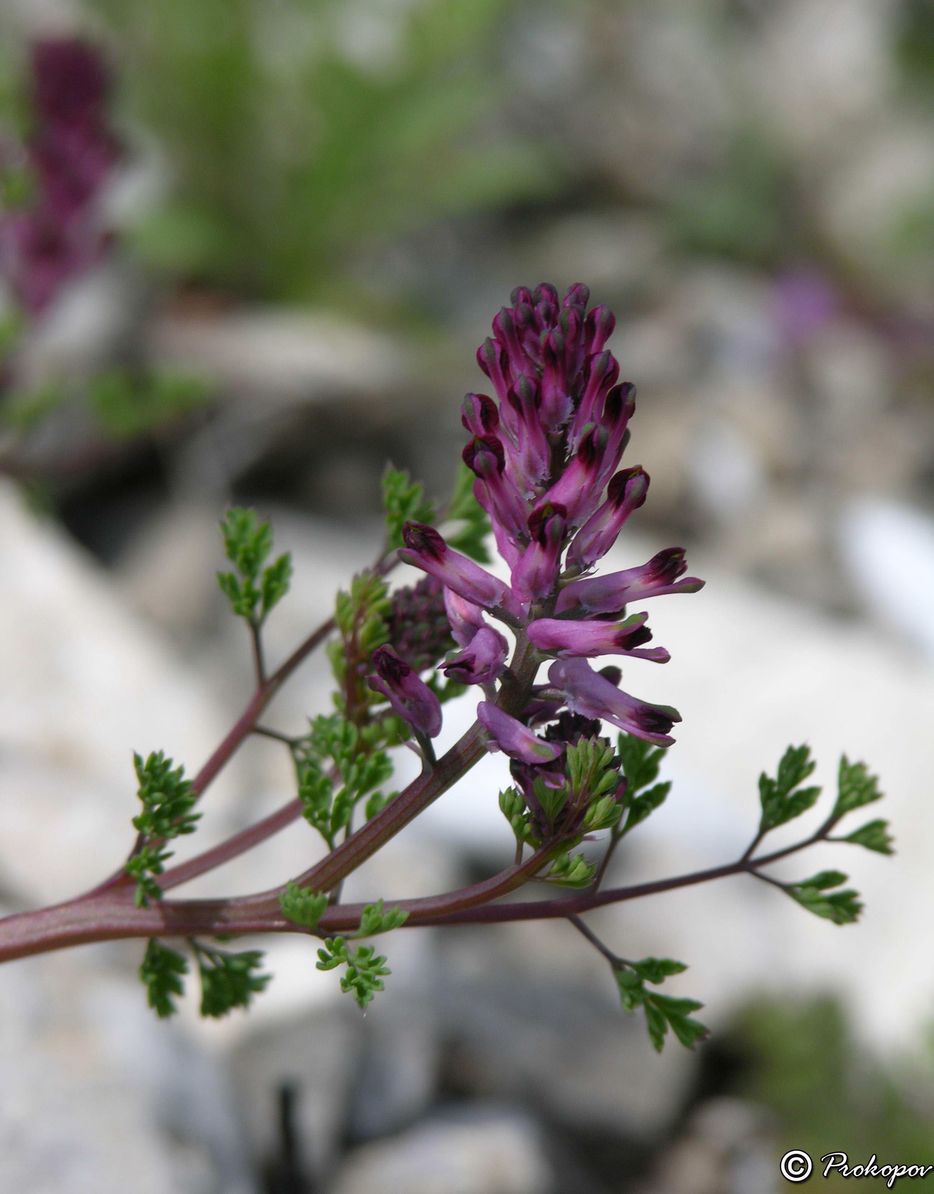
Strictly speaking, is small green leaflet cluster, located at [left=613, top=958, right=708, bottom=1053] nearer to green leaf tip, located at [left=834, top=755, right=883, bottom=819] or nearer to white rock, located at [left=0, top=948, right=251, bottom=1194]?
green leaf tip, located at [left=834, top=755, right=883, bottom=819]

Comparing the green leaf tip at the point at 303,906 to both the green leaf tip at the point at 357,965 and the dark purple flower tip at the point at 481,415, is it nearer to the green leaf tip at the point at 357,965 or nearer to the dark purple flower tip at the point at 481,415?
the green leaf tip at the point at 357,965

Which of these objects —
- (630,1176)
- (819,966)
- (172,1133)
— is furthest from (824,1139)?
(172,1133)

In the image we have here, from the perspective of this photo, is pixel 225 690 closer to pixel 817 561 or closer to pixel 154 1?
pixel 817 561

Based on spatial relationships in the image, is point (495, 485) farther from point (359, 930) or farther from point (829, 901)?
point (829, 901)

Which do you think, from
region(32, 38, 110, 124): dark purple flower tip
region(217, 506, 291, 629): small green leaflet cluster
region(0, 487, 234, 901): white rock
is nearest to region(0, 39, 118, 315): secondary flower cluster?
region(32, 38, 110, 124): dark purple flower tip

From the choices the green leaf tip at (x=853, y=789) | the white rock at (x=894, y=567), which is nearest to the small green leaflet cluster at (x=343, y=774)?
the green leaf tip at (x=853, y=789)

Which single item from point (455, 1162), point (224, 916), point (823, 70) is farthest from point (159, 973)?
point (823, 70)
